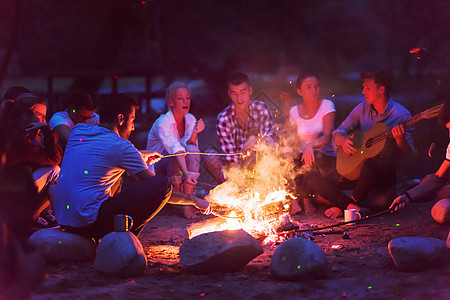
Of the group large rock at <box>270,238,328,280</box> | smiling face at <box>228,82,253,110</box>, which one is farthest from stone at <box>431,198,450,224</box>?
smiling face at <box>228,82,253,110</box>

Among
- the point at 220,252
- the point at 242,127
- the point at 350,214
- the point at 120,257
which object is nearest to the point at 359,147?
the point at 350,214

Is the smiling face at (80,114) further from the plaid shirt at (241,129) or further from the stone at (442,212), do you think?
the stone at (442,212)

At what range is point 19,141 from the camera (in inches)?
163

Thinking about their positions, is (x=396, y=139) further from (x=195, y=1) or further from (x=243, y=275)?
(x=195, y=1)

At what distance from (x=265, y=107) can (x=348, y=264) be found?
374 centimetres

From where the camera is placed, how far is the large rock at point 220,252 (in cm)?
482

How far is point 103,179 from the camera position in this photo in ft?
17.9

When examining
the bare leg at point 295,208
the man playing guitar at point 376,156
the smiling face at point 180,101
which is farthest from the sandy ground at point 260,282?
the smiling face at point 180,101

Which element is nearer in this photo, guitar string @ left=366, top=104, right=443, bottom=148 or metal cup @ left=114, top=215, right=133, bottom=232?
metal cup @ left=114, top=215, right=133, bottom=232

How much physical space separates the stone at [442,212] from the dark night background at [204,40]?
647 cm

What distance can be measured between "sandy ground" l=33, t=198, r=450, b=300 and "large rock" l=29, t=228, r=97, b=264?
5.1 inches

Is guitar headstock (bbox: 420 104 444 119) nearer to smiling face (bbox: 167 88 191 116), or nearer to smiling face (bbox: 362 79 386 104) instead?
smiling face (bbox: 362 79 386 104)

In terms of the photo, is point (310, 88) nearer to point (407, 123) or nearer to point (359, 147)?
point (359, 147)

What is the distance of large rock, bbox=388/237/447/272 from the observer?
471 cm
